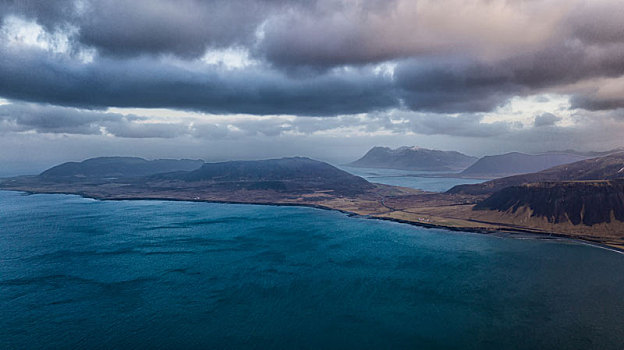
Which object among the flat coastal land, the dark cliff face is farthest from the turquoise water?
the dark cliff face

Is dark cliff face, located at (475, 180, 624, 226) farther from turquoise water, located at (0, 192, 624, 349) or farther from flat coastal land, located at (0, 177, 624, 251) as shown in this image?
turquoise water, located at (0, 192, 624, 349)

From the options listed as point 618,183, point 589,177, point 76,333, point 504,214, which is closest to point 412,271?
point 76,333

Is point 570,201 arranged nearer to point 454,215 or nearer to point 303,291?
point 454,215

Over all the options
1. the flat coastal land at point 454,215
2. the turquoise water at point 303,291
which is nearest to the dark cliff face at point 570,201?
the flat coastal land at point 454,215

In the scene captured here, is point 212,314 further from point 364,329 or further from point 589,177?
point 589,177

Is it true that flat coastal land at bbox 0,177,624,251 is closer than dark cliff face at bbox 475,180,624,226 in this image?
Yes

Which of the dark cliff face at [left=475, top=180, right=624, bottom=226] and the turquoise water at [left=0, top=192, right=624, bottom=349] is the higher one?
the dark cliff face at [left=475, top=180, right=624, bottom=226]

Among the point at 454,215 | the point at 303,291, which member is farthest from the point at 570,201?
the point at 303,291
